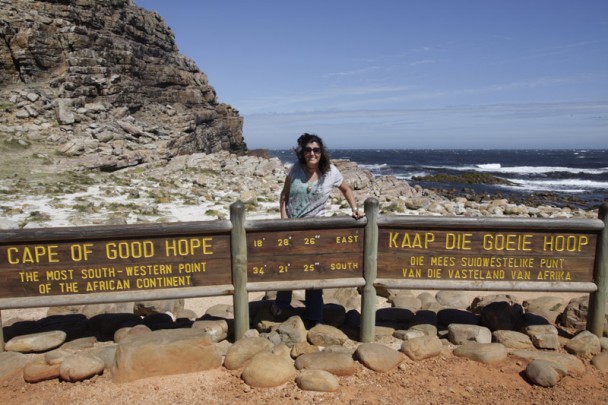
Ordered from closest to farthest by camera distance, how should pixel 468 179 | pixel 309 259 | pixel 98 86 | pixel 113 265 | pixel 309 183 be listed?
pixel 113 265 < pixel 309 259 < pixel 309 183 < pixel 98 86 < pixel 468 179

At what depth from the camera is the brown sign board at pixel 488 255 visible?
4.90 meters

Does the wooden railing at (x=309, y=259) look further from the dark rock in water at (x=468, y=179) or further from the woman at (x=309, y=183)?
the dark rock in water at (x=468, y=179)

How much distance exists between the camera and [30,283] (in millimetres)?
4598

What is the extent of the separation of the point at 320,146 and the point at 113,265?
8.63 feet

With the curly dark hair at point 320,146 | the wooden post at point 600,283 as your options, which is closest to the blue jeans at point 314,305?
the curly dark hair at point 320,146

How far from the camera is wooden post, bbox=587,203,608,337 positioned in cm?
486

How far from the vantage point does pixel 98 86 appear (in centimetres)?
3334

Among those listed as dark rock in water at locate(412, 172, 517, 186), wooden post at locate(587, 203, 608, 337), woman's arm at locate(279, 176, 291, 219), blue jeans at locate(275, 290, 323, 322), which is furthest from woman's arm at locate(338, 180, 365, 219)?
dark rock in water at locate(412, 172, 517, 186)

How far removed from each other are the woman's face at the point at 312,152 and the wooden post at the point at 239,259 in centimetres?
94

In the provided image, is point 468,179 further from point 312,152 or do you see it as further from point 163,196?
point 312,152

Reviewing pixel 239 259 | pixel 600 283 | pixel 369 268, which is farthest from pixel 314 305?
pixel 600 283

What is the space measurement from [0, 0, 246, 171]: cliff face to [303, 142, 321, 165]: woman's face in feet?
69.2

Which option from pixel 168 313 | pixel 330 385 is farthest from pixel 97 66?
pixel 330 385

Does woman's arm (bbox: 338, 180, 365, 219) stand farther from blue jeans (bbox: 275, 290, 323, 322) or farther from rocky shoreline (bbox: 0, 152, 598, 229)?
rocky shoreline (bbox: 0, 152, 598, 229)
